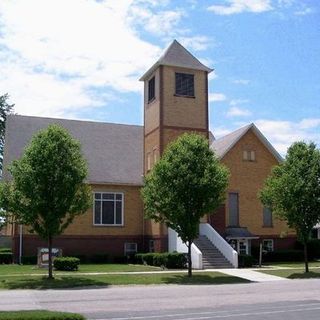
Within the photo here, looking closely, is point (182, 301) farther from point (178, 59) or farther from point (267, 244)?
point (178, 59)

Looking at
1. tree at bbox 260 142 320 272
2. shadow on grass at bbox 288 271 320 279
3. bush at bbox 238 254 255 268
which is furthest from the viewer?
bush at bbox 238 254 255 268

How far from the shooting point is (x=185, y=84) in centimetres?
4428

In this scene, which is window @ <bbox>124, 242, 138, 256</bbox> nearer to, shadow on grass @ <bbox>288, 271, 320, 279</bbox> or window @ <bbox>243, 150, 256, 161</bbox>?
window @ <bbox>243, 150, 256, 161</bbox>

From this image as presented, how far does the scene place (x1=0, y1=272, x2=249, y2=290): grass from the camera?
86.1 ft

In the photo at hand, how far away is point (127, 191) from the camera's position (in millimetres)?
44875

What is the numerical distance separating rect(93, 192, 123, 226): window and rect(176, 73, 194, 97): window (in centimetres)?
934

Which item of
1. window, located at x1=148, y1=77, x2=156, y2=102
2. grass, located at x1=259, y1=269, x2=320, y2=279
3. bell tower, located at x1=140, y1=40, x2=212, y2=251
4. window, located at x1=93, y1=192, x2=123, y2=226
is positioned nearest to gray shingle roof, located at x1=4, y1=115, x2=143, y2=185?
window, located at x1=93, y1=192, x2=123, y2=226

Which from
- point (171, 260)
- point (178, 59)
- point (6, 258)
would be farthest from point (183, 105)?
point (6, 258)

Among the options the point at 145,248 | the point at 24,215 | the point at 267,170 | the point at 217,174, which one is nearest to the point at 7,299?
Answer: the point at 24,215

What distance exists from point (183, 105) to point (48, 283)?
21.1m

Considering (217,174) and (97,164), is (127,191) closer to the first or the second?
(97,164)

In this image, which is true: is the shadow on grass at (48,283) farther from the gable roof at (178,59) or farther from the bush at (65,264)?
the gable roof at (178,59)

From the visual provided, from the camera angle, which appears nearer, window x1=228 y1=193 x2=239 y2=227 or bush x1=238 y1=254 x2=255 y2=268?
bush x1=238 y1=254 x2=255 y2=268

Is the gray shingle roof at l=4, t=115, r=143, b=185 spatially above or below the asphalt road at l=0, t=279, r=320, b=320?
above
